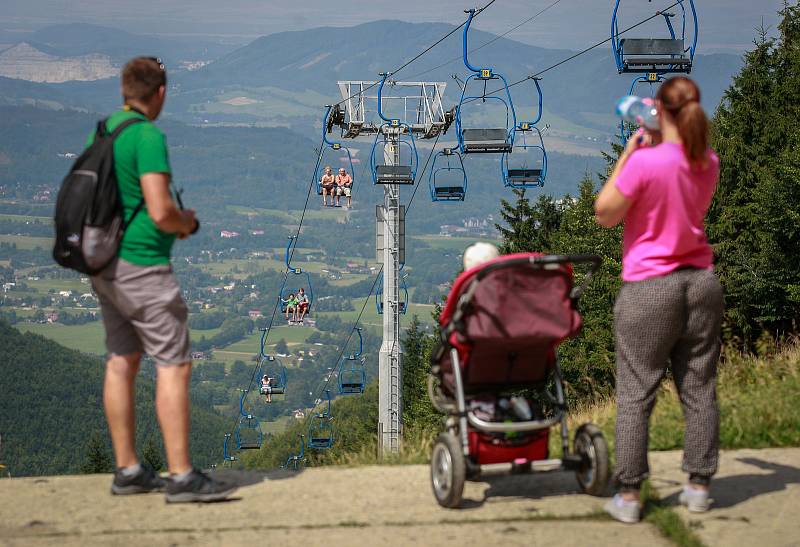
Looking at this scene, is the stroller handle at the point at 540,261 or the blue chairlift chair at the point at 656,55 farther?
the blue chairlift chair at the point at 656,55

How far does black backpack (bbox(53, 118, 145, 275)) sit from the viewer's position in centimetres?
502

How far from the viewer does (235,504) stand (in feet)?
17.0

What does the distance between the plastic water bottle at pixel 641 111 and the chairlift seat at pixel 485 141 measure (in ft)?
57.7

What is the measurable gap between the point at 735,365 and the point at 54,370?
148634 mm

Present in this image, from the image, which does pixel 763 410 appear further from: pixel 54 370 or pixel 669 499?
pixel 54 370

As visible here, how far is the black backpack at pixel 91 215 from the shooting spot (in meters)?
5.02

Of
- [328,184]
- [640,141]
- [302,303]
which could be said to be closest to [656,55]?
[640,141]

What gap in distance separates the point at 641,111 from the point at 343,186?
2543cm

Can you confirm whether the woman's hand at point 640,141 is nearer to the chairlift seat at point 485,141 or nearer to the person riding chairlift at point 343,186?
the chairlift seat at point 485,141

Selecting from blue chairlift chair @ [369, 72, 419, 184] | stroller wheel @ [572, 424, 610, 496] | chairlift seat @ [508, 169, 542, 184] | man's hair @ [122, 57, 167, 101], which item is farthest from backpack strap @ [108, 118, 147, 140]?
blue chairlift chair @ [369, 72, 419, 184]

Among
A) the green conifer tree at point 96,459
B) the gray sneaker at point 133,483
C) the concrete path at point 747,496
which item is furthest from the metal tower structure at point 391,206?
the green conifer tree at point 96,459

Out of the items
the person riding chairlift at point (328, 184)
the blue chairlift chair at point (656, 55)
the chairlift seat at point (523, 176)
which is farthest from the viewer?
the person riding chairlift at point (328, 184)

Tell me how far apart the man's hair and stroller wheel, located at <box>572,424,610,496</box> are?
2480mm

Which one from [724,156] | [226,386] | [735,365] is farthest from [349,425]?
[226,386]
